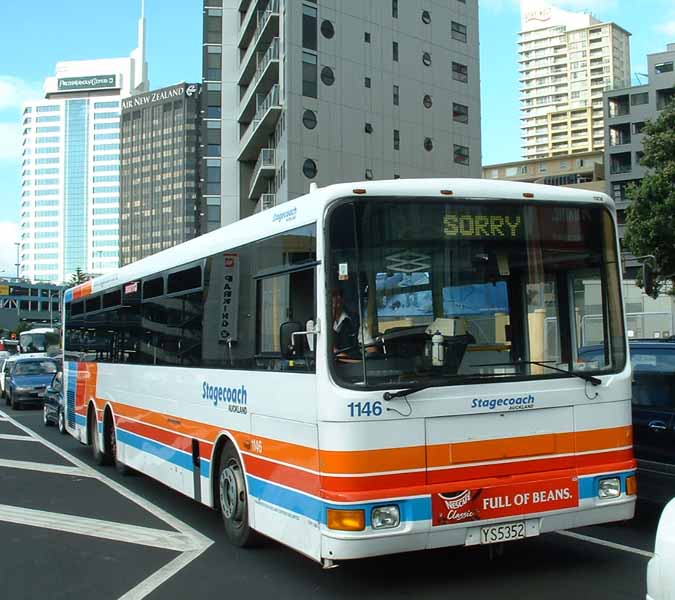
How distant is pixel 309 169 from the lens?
156ft

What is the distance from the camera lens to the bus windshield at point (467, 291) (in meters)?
5.77

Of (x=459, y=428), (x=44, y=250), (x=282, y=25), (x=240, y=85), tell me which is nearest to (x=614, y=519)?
(x=459, y=428)

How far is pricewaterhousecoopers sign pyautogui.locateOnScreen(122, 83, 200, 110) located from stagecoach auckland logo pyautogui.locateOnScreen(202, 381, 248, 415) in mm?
157429

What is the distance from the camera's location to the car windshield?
2894 cm

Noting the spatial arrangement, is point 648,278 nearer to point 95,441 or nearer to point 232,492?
point 232,492

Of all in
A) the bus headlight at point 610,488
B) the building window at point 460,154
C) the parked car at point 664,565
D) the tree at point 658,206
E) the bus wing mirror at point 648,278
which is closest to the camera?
the parked car at point 664,565

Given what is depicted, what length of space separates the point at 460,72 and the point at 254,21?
1558 cm

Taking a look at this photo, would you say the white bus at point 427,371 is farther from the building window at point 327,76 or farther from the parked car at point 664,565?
the building window at point 327,76

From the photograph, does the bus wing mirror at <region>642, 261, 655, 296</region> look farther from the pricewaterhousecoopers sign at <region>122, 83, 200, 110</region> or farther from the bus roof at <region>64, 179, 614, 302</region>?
the pricewaterhousecoopers sign at <region>122, 83, 200, 110</region>

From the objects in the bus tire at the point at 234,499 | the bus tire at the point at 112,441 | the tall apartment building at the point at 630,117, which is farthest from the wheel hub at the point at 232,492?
the tall apartment building at the point at 630,117

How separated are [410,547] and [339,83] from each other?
47098 millimetres

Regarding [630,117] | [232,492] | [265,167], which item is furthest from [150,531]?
[630,117]

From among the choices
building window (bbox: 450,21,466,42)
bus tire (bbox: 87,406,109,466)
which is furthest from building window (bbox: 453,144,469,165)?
bus tire (bbox: 87,406,109,466)

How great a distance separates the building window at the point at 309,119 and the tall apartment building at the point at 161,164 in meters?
113
